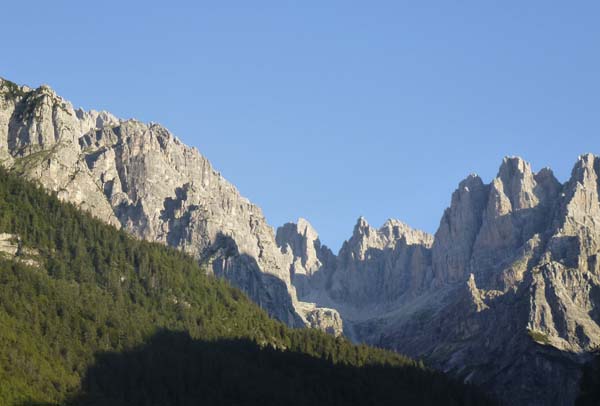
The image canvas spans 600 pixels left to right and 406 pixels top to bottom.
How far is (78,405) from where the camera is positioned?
199875mm

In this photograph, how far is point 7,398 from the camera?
185 m

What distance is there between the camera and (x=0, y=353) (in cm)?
19825

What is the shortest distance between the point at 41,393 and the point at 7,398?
10453 millimetres

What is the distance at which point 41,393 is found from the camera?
638ft

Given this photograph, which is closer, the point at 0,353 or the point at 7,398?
the point at 7,398

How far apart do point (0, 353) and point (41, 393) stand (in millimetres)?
11005

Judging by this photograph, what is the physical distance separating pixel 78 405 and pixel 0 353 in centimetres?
1654

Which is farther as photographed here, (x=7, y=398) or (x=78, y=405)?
(x=78, y=405)
